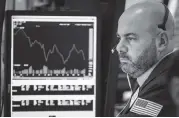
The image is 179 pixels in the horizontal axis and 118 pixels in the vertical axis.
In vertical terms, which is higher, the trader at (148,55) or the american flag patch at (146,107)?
the trader at (148,55)

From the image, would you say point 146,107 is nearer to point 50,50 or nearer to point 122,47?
point 122,47

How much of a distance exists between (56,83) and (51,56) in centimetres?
12

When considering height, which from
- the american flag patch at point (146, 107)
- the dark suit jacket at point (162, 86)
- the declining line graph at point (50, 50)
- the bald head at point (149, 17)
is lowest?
the american flag patch at point (146, 107)

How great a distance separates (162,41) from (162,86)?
19 centimetres

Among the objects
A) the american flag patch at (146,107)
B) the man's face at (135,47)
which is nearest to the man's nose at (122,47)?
the man's face at (135,47)

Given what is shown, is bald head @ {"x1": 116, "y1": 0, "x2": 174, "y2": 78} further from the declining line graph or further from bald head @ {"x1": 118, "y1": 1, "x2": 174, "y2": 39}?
the declining line graph

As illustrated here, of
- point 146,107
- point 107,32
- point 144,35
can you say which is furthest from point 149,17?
point 146,107

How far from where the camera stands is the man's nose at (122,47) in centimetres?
150

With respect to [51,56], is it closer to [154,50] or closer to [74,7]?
[74,7]

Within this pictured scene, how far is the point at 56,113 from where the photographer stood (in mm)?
1507

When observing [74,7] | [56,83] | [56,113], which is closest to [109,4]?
[74,7]

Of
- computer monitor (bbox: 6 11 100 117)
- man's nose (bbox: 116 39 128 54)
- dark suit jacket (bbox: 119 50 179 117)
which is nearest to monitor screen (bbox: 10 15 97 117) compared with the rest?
computer monitor (bbox: 6 11 100 117)

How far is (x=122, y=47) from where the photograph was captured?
151cm

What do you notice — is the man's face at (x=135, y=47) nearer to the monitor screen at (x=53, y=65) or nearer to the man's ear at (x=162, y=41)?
the man's ear at (x=162, y=41)
